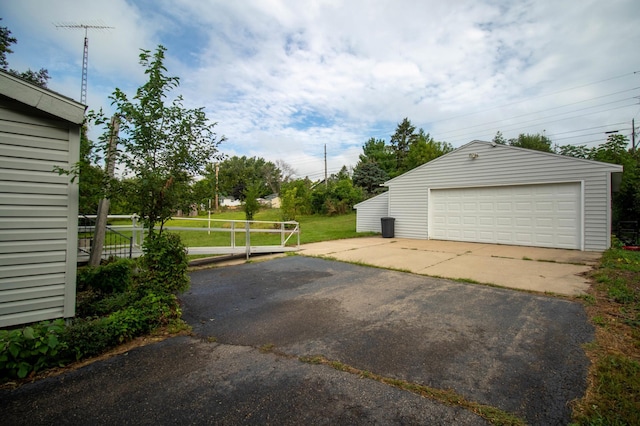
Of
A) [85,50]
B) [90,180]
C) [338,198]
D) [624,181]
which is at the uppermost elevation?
[85,50]

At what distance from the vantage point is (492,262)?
756 cm

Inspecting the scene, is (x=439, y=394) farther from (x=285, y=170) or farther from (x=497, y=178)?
(x=285, y=170)

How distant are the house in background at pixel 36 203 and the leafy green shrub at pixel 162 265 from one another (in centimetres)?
74

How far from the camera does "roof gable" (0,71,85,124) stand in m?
2.88

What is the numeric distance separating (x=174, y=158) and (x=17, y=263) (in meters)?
1.95

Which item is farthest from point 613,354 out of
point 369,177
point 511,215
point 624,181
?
point 369,177

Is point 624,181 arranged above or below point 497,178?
above

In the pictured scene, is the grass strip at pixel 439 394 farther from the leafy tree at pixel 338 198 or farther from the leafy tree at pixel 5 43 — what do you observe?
the leafy tree at pixel 338 198

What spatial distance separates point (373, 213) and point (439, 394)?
13.6 metres

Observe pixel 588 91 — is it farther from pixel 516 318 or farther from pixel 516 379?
pixel 516 379

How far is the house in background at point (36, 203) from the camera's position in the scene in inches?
116

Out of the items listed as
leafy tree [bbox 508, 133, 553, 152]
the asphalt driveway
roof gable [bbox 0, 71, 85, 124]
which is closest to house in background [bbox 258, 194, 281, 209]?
leafy tree [bbox 508, 133, 553, 152]

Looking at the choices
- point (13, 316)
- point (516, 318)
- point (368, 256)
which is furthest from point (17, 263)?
point (368, 256)

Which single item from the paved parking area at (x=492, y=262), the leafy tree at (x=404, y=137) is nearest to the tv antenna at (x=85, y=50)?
the paved parking area at (x=492, y=262)
